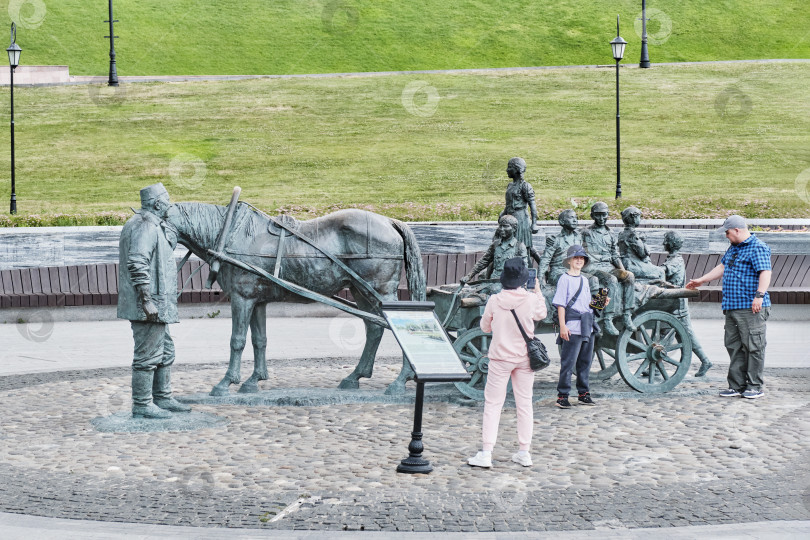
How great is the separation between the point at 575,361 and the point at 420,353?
2691 millimetres

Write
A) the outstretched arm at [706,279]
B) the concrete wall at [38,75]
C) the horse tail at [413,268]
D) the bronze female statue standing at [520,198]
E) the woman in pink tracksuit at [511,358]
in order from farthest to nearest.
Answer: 1. the concrete wall at [38,75]
2. the bronze female statue standing at [520,198]
3. the outstretched arm at [706,279]
4. the horse tail at [413,268]
5. the woman in pink tracksuit at [511,358]

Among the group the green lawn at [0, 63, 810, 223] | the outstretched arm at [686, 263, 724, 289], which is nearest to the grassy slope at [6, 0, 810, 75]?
the green lawn at [0, 63, 810, 223]

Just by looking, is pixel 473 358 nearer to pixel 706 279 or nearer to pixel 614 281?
pixel 614 281

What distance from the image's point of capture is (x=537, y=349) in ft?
27.0

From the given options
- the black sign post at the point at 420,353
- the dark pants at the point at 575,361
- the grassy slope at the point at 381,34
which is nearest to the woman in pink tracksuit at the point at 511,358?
the black sign post at the point at 420,353

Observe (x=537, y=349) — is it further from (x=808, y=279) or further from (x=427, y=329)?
(x=808, y=279)

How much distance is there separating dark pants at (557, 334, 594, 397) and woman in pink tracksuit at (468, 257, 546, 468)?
197 centimetres

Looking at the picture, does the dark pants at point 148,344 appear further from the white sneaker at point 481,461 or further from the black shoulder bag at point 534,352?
the black shoulder bag at point 534,352

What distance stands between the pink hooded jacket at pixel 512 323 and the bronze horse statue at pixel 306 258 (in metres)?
2.50

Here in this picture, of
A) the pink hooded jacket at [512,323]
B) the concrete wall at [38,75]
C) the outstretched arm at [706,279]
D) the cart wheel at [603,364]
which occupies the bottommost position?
the cart wheel at [603,364]

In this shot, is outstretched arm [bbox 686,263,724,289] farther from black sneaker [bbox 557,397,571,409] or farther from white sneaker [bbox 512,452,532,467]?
white sneaker [bbox 512,452,532,467]

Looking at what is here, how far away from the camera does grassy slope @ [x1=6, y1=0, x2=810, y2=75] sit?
4475cm

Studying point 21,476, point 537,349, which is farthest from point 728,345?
point 21,476

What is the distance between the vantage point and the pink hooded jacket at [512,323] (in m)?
8.27
